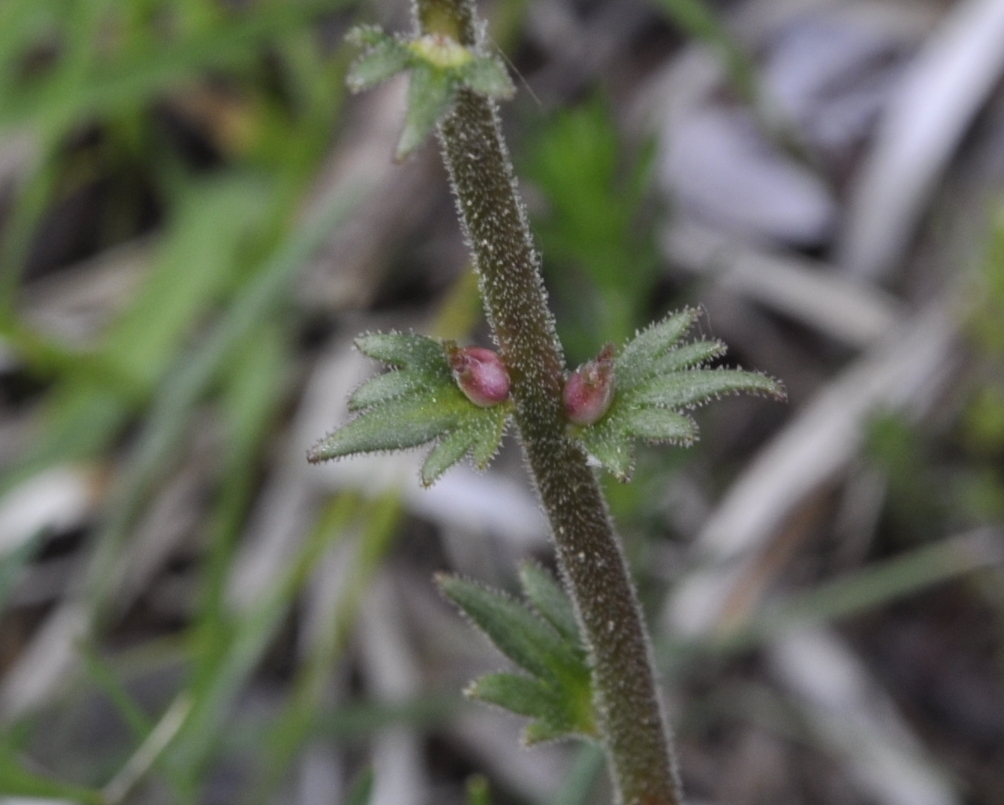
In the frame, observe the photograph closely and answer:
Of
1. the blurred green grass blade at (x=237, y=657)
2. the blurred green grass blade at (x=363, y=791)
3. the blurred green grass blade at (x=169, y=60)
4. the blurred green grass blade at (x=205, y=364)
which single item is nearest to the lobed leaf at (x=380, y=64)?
the blurred green grass blade at (x=363, y=791)

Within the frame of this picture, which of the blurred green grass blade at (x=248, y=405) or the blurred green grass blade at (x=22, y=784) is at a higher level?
the blurred green grass blade at (x=248, y=405)

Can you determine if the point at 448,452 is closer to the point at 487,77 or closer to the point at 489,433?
the point at 489,433

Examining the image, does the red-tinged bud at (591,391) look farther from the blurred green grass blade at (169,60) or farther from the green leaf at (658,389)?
the blurred green grass blade at (169,60)

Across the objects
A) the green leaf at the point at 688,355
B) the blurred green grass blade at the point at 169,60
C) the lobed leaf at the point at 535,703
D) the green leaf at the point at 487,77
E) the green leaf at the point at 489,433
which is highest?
the blurred green grass blade at the point at 169,60

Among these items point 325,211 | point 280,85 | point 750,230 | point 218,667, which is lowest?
point 218,667

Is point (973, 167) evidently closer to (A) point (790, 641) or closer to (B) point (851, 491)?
(B) point (851, 491)

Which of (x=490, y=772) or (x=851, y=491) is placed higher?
(x=851, y=491)

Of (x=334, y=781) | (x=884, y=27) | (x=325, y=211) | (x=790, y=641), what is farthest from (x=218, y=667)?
(x=884, y=27)

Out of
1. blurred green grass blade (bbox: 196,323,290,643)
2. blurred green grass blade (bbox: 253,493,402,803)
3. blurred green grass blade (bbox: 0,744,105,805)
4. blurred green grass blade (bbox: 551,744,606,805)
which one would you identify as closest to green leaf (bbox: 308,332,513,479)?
blurred green grass blade (bbox: 551,744,606,805)
